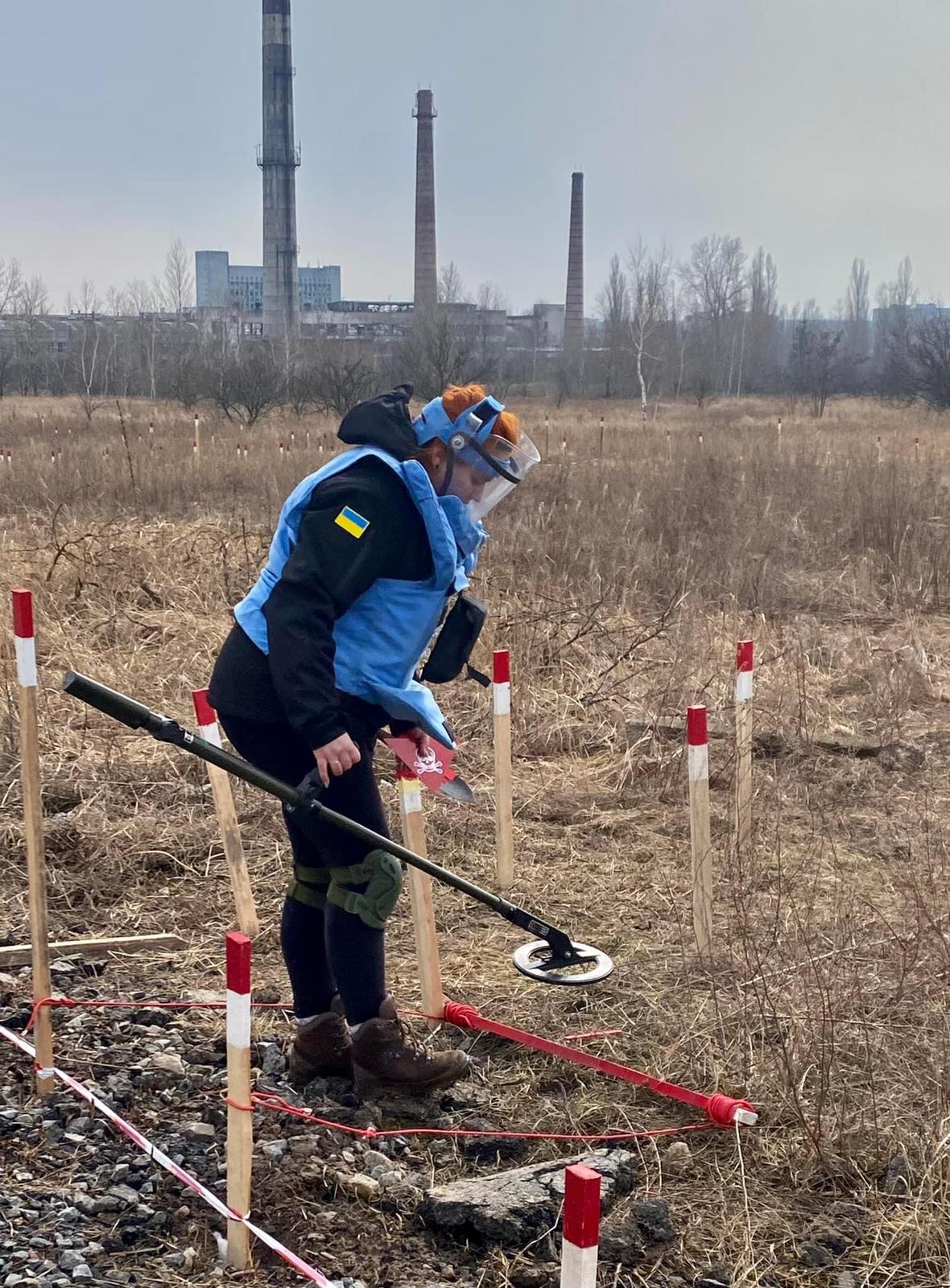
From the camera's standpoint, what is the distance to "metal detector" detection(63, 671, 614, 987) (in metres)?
2.62

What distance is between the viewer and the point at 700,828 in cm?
387

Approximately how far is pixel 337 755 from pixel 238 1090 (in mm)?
777

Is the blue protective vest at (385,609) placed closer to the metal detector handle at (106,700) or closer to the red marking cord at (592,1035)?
the metal detector handle at (106,700)

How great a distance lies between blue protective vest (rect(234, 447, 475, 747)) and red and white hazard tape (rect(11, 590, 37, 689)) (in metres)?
0.53

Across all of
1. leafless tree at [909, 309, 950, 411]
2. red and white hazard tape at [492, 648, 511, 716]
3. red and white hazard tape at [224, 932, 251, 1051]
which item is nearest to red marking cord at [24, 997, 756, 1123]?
red and white hazard tape at [224, 932, 251, 1051]

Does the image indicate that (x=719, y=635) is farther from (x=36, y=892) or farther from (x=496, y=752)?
(x=36, y=892)

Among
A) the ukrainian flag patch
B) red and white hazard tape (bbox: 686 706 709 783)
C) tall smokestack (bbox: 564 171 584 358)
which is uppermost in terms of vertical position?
tall smokestack (bbox: 564 171 584 358)

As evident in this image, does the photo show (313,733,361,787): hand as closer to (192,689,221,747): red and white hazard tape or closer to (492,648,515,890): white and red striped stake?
(192,689,221,747): red and white hazard tape

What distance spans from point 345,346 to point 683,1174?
46260 mm

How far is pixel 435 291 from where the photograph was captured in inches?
2156

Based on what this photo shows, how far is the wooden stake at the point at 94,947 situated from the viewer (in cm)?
388

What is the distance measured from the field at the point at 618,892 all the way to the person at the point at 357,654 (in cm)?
29

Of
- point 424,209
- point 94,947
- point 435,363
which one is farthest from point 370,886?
point 424,209

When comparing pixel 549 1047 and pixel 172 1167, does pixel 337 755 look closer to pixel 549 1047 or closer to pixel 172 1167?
pixel 172 1167
